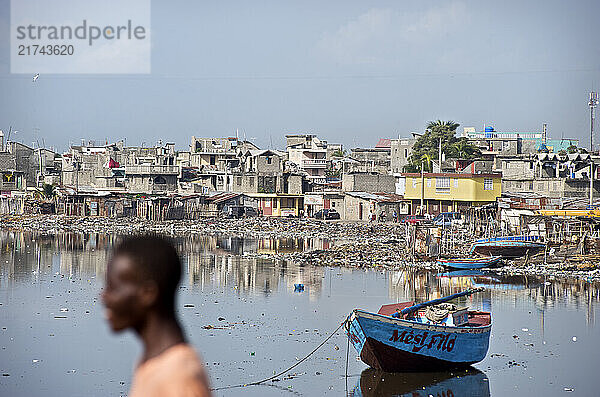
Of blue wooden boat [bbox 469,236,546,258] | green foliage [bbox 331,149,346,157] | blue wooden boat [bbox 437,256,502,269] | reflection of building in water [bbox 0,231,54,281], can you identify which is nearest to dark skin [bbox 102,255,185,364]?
reflection of building in water [bbox 0,231,54,281]

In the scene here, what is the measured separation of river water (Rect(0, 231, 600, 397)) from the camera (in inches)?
457

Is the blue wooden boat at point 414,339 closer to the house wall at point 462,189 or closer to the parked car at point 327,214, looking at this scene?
the house wall at point 462,189

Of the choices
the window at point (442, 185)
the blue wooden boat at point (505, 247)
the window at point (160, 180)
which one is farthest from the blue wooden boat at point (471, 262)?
the window at point (160, 180)

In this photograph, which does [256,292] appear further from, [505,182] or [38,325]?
[505,182]

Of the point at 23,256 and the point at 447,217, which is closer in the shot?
the point at 23,256

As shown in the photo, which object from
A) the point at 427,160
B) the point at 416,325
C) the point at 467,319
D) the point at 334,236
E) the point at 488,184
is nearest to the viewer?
the point at 416,325

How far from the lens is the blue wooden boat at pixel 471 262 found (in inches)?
951

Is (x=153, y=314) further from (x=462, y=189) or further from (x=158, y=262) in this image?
(x=462, y=189)

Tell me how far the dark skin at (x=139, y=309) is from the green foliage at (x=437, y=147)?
49891mm

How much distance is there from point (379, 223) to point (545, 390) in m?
28.8

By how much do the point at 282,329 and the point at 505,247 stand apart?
13.0 m

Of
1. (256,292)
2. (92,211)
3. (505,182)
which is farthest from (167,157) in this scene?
(256,292)

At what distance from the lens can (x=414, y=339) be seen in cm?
1132

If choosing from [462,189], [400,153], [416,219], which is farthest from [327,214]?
[400,153]
